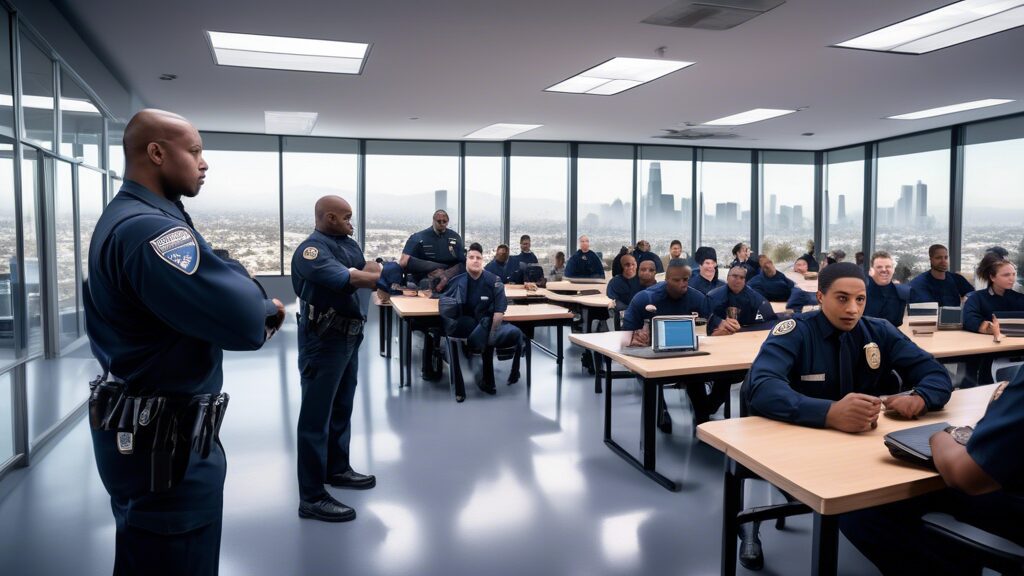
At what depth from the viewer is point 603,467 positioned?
3934 millimetres

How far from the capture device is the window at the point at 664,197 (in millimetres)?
12219

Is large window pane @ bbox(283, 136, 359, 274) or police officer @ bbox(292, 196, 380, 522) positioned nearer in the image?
police officer @ bbox(292, 196, 380, 522)

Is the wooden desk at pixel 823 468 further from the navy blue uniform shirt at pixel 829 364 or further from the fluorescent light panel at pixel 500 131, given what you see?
the fluorescent light panel at pixel 500 131

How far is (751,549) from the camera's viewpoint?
9.23 feet

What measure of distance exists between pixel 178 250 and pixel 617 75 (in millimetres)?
5740

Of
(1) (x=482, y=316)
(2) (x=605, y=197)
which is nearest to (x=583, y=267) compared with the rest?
(2) (x=605, y=197)

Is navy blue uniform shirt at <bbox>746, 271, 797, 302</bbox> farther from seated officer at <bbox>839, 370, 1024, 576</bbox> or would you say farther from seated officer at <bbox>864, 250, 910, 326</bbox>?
seated officer at <bbox>839, 370, 1024, 576</bbox>

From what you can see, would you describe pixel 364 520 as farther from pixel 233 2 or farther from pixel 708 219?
pixel 708 219

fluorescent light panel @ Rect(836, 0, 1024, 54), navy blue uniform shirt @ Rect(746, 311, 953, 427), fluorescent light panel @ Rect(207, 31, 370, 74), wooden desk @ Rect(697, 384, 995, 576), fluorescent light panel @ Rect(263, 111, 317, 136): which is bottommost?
wooden desk @ Rect(697, 384, 995, 576)

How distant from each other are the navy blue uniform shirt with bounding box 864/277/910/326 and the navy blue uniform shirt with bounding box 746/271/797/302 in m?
1.36

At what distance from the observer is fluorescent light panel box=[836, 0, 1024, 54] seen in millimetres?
4414

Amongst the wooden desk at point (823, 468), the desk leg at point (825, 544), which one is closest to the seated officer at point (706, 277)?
the wooden desk at point (823, 468)

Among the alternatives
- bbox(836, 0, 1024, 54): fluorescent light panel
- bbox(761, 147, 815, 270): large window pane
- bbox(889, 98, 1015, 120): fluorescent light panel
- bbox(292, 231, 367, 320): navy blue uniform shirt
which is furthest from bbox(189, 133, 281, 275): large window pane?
bbox(889, 98, 1015, 120): fluorescent light panel

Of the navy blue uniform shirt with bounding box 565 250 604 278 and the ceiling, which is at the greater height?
the ceiling
